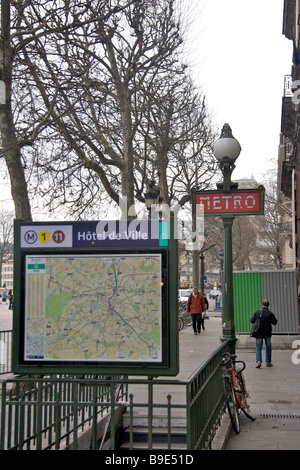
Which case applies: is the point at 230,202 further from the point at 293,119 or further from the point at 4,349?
the point at 293,119

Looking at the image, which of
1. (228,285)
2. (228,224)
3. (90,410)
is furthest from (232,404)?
(228,224)

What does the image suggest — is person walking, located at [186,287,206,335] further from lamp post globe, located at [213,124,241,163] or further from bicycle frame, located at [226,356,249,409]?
bicycle frame, located at [226,356,249,409]

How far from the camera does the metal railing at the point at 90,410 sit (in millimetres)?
4906

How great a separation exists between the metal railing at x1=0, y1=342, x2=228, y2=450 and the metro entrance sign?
7.60 ft

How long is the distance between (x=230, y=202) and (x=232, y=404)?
11.1 feet

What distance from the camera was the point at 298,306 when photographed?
1888 centimetres

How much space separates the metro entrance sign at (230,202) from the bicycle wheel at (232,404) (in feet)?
9.64

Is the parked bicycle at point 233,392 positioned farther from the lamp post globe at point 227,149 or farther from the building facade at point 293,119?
the building facade at point 293,119

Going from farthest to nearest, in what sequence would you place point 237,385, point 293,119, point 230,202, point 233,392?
point 293,119, point 230,202, point 237,385, point 233,392

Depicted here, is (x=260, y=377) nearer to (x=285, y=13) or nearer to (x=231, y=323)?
(x=231, y=323)

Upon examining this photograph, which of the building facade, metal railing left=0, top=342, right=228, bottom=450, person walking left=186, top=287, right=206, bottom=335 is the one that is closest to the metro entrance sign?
metal railing left=0, top=342, right=228, bottom=450

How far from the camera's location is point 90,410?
6789 millimetres

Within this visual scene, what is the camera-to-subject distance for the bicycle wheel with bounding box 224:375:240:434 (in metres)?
7.35

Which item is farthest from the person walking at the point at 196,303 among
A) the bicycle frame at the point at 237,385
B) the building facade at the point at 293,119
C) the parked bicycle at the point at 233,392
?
the bicycle frame at the point at 237,385
